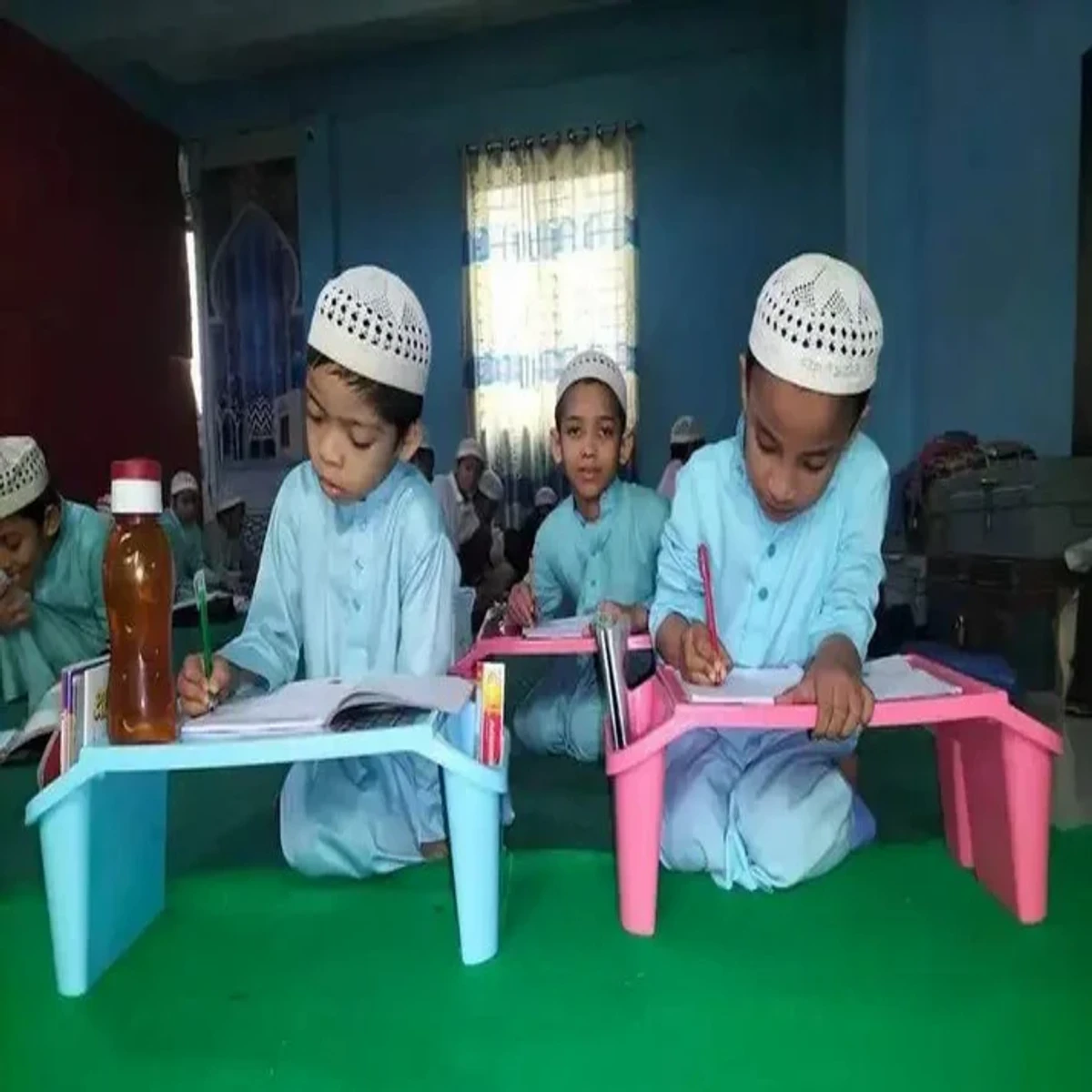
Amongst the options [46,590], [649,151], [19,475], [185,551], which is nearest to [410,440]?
[19,475]

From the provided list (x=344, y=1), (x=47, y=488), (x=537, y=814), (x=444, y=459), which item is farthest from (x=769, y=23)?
(x=537, y=814)

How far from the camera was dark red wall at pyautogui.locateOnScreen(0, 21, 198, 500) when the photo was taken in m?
4.46

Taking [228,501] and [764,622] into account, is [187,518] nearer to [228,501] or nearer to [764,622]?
[228,501]

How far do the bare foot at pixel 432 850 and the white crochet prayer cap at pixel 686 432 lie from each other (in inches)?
160

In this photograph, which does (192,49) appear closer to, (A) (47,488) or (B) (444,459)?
(B) (444,459)

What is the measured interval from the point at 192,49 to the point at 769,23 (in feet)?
10.7

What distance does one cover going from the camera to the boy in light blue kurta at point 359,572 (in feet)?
4.75

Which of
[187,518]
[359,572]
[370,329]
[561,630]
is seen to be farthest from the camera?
[187,518]

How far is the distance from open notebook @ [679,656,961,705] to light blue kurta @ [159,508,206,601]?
2.98m

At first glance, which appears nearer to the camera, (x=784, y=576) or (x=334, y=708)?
(x=334, y=708)

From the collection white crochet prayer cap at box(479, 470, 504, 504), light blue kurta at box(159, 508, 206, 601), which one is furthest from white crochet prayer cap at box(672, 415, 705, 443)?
light blue kurta at box(159, 508, 206, 601)

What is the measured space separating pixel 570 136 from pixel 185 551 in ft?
10.7

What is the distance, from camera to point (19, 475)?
7.39ft

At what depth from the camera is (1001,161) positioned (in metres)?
3.84
